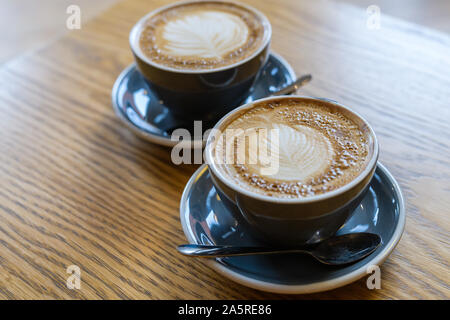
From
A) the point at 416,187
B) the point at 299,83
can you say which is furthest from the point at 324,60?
the point at 416,187

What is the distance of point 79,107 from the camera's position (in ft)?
3.38

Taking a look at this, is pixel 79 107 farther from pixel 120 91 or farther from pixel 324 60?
pixel 324 60

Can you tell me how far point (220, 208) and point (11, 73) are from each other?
702 mm

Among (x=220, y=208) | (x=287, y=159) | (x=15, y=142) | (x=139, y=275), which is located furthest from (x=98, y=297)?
(x=15, y=142)

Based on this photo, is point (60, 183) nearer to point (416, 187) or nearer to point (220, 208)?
point (220, 208)

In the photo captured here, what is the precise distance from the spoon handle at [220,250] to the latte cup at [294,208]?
0.06 feet

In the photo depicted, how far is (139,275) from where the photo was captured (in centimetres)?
68

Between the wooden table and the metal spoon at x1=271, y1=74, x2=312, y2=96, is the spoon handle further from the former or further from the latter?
the metal spoon at x1=271, y1=74, x2=312, y2=96

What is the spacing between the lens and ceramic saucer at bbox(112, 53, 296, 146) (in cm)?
92

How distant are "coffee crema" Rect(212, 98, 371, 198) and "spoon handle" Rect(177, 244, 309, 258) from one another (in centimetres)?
9

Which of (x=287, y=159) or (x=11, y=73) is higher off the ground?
(x=287, y=159)
